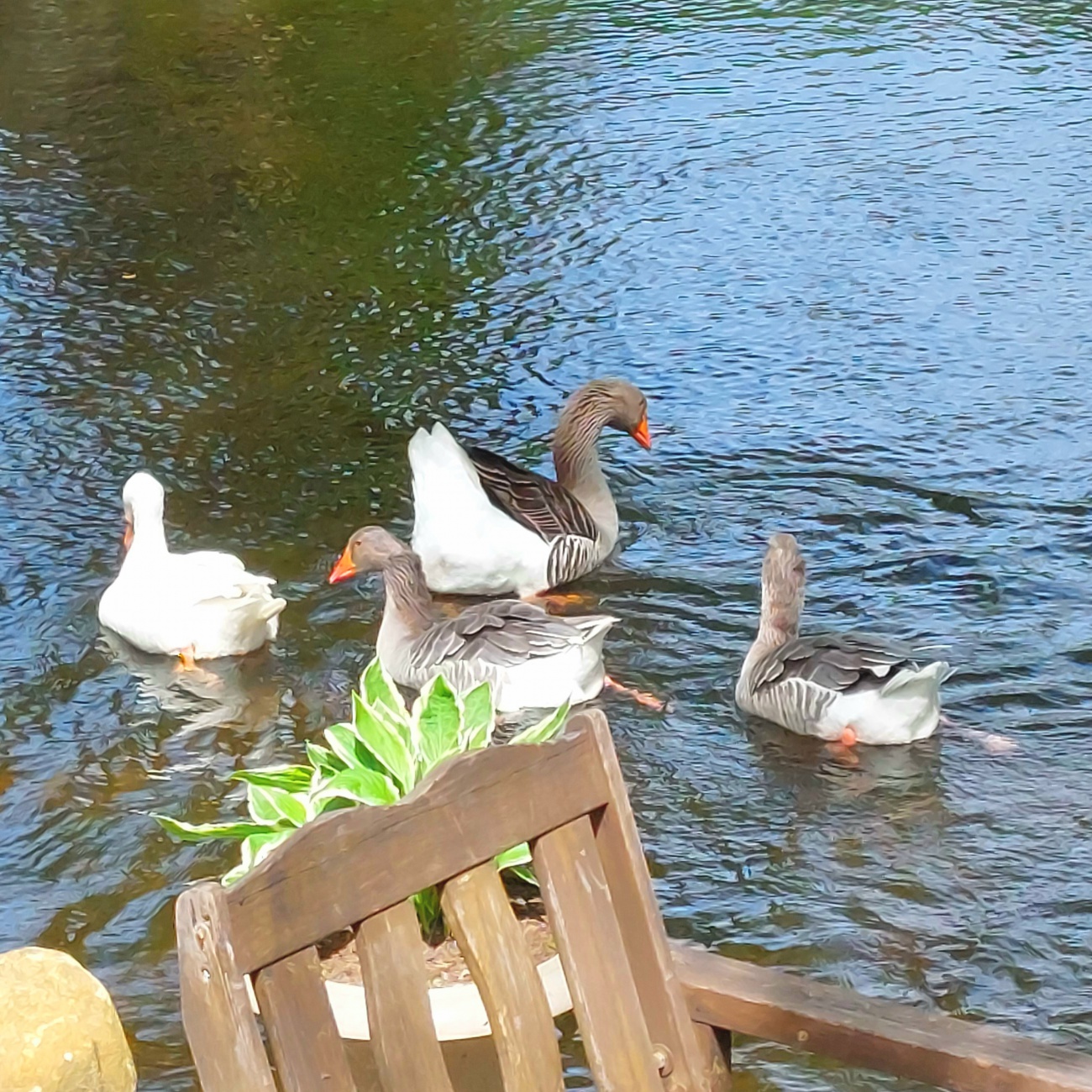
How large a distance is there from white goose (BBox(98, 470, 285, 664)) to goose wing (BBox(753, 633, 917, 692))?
1.90 meters

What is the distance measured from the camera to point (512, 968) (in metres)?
2.62

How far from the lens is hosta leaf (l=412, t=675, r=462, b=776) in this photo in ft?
13.5

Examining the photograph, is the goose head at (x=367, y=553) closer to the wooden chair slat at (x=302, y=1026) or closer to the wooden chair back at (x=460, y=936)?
the wooden chair back at (x=460, y=936)

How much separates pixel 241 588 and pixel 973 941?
9.65 ft

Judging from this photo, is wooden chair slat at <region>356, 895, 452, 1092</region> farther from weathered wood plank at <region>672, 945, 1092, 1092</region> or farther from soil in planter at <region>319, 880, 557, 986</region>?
soil in planter at <region>319, 880, 557, 986</region>

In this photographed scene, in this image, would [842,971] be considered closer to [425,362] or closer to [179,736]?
[179,736]

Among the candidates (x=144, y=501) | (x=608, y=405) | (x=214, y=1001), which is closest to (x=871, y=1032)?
(x=214, y=1001)

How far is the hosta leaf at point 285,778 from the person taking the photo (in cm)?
421

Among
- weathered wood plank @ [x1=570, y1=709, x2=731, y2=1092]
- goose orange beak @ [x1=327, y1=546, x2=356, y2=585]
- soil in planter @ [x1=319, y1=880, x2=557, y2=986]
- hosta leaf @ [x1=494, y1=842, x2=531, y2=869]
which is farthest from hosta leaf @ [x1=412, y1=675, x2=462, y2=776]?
goose orange beak @ [x1=327, y1=546, x2=356, y2=585]

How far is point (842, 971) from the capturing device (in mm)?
4648

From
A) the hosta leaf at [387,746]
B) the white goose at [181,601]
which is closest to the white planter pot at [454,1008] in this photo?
the hosta leaf at [387,746]

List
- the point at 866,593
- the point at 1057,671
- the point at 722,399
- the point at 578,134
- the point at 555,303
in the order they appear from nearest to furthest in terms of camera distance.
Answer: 1. the point at 1057,671
2. the point at 866,593
3. the point at 722,399
4. the point at 555,303
5. the point at 578,134

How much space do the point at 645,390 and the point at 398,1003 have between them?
6.49m

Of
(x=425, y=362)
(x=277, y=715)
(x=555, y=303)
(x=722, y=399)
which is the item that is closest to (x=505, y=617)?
(x=277, y=715)
